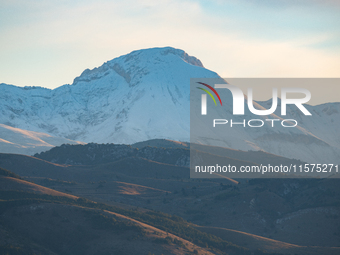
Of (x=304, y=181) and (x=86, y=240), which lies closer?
(x=86, y=240)

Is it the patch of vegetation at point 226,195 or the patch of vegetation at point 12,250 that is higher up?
the patch of vegetation at point 226,195

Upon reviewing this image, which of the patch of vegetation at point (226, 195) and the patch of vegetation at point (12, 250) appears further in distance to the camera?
the patch of vegetation at point (226, 195)

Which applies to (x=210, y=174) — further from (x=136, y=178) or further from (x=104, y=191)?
(x=104, y=191)

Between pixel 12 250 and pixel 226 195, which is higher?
pixel 226 195

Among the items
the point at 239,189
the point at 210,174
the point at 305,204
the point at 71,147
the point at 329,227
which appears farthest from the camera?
the point at 71,147

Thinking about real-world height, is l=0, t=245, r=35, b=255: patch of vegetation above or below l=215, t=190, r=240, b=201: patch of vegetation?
below

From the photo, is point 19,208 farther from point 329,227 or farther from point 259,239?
point 329,227

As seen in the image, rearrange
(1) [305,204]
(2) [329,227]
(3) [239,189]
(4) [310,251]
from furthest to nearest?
(3) [239,189] → (1) [305,204] → (2) [329,227] → (4) [310,251]

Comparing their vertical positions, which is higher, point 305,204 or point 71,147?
point 71,147

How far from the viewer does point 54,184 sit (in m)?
129

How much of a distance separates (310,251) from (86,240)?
35.6 metres

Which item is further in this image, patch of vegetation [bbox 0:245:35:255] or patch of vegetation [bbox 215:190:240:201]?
patch of vegetation [bbox 215:190:240:201]

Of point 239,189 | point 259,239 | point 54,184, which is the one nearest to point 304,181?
point 239,189

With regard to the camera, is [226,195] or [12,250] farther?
[226,195]
